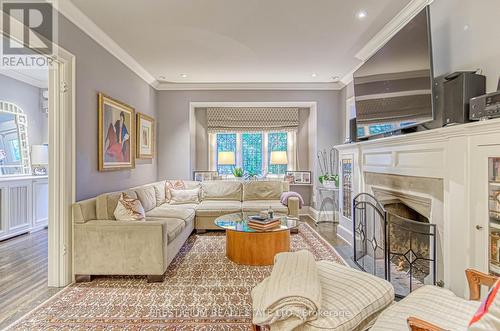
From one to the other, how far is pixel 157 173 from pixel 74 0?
11.5 ft

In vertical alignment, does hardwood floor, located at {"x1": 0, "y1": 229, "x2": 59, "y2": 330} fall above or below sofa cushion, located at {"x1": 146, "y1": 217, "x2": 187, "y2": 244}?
below

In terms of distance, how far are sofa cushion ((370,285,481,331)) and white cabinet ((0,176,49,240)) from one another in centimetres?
508

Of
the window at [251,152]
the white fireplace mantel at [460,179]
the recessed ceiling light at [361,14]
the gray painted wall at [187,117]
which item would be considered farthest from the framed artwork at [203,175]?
the white fireplace mantel at [460,179]

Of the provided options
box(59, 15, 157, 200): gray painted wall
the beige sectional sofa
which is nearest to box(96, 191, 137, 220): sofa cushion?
the beige sectional sofa

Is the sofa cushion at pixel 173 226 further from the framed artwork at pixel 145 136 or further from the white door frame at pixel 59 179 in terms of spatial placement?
the framed artwork at pixel 145 136

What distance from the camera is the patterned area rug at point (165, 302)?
203cm

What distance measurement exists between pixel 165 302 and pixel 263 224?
4.27 feet

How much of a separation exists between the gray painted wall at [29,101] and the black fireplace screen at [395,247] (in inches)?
207

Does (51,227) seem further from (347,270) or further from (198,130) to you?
(198,130)

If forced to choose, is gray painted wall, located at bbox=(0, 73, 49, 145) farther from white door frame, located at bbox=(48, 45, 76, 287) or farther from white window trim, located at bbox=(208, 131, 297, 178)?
white window trim, located at bbox=(208, 131, 297, 178)

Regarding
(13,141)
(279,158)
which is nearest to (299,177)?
(279,158)

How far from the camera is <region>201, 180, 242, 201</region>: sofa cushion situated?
16.7 ft

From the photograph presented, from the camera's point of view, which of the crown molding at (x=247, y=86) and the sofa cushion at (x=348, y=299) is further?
the crown molding at (x=247, y=86)

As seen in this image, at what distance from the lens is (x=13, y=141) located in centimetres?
480
